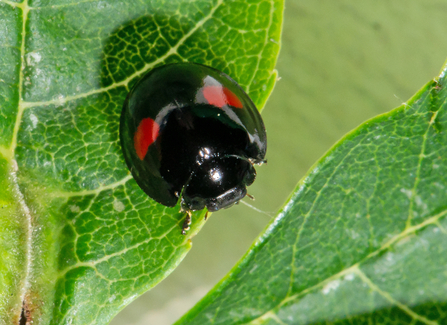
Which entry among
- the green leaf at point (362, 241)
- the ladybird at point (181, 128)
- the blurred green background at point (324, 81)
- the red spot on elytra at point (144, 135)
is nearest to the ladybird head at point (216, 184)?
the ladybird at point (181, 128)

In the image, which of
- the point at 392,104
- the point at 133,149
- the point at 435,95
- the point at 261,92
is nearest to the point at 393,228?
the point at 435,95

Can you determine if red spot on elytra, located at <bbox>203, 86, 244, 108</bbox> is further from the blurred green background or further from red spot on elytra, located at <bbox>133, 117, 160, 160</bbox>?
the blurred green background

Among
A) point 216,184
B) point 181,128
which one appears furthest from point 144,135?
point 216,184

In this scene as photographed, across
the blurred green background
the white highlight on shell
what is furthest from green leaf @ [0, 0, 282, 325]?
the blurred green background

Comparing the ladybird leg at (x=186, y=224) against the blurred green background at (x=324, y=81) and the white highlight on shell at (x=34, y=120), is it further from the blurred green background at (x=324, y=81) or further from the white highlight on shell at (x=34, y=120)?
the blurred green background at (x=324, y=81)

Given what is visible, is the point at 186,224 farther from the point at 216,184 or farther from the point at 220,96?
the point at 220,96

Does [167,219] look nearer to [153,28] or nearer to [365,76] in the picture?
[153,28]

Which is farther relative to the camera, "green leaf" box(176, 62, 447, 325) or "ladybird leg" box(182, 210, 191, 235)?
"ladybird leg" box(182, 210, 191, 235)
